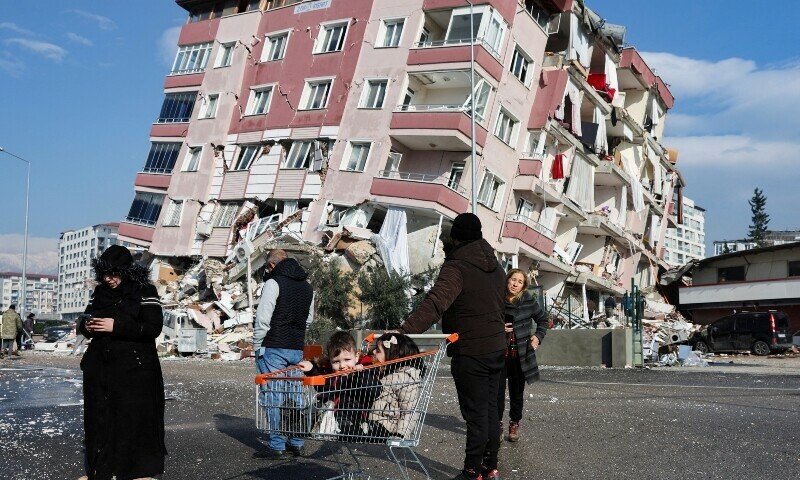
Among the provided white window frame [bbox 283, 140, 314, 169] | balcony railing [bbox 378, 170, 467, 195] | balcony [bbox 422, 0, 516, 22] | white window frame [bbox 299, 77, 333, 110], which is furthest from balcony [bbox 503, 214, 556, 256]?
white window frame [bbox 299, 77, 333, 110]

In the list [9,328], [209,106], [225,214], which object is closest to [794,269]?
[225,214]

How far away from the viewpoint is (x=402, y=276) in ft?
113

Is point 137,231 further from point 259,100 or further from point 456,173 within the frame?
point 456,173

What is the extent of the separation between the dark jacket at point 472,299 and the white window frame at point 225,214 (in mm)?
37443

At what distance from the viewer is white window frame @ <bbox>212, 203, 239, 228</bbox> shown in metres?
42.9

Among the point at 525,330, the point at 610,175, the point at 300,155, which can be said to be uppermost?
the point at 610,175

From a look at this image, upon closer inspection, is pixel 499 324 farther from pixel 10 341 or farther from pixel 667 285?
pixel 667 285

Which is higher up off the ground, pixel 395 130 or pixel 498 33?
pixel 498 33

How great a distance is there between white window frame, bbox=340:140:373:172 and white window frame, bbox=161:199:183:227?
489 inches

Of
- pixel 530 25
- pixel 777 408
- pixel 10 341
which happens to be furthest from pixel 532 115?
pixel 777 408

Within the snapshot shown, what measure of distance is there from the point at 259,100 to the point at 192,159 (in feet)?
18.9

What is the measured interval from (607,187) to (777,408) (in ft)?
141

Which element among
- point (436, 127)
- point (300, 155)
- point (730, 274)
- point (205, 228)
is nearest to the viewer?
point (436, 127)

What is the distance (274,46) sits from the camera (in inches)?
1746
